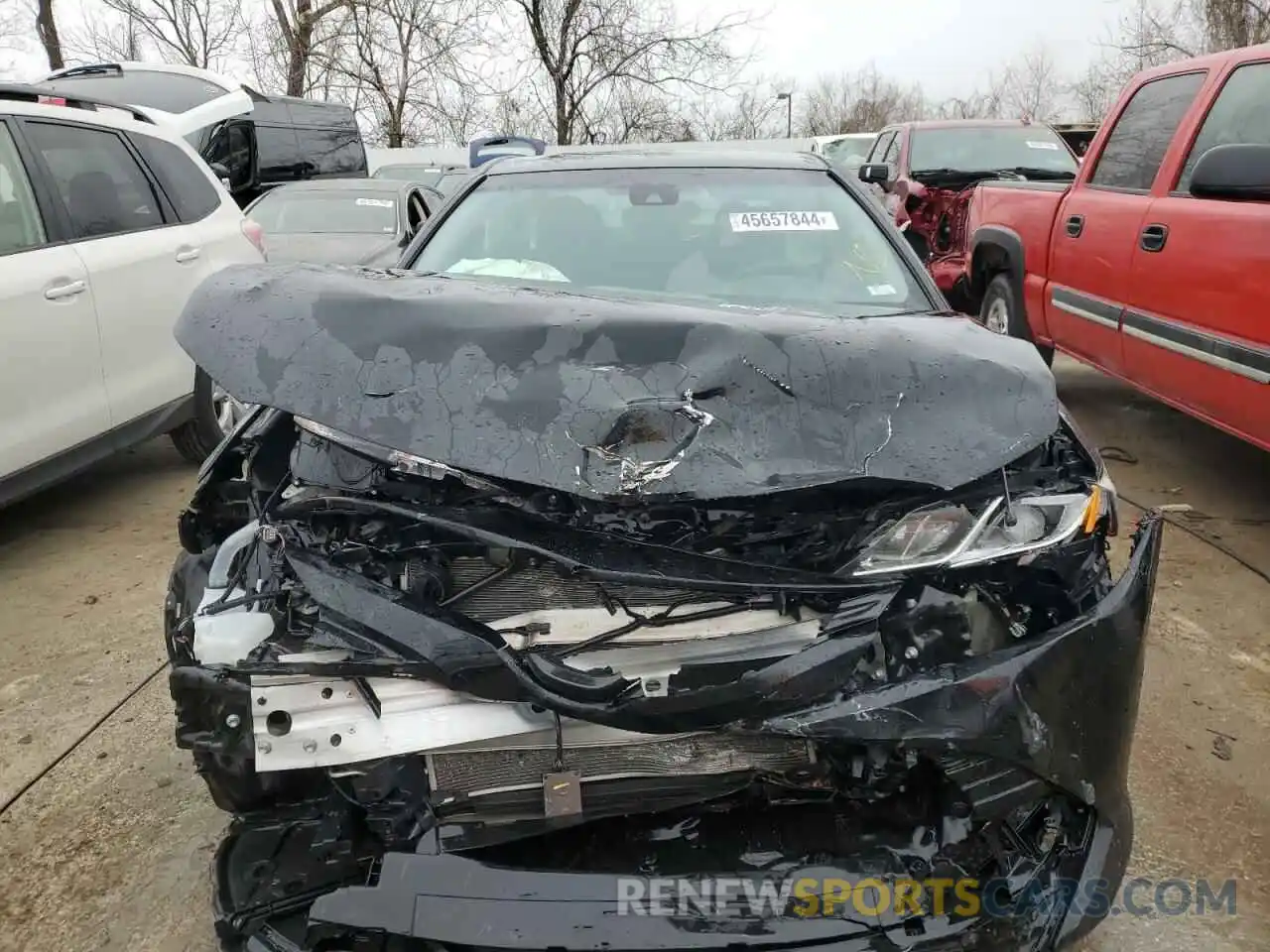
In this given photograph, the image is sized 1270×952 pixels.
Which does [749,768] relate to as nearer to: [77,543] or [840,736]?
[840,736]

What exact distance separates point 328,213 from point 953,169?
18.3 ft

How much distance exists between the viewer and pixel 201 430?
4.88 m

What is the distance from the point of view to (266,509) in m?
1.84

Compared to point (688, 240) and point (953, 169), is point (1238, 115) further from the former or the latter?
point (953, 169)

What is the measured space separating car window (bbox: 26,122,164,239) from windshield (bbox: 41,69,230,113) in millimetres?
3642

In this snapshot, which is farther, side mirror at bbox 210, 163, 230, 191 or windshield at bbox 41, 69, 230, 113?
side mirror at bbox 210, 163, 230, 191

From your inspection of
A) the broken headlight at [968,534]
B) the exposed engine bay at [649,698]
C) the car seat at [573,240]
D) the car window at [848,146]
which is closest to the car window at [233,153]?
the car window at [848,146]

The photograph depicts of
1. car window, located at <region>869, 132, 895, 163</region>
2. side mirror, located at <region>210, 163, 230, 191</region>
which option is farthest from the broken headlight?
car window, located at <region>869, 132, 895, 163</region>

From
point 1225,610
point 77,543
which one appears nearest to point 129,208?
point 77,543

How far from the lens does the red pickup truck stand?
341 centimetres

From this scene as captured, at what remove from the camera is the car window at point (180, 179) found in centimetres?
463

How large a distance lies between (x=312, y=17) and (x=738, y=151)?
22.2 metres

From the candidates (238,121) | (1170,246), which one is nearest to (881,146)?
(1170,246)

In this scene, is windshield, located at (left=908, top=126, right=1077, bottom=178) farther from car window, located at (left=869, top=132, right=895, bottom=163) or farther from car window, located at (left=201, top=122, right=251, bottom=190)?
car window, located at (left=201, top=122, right=251, bottom=190)
